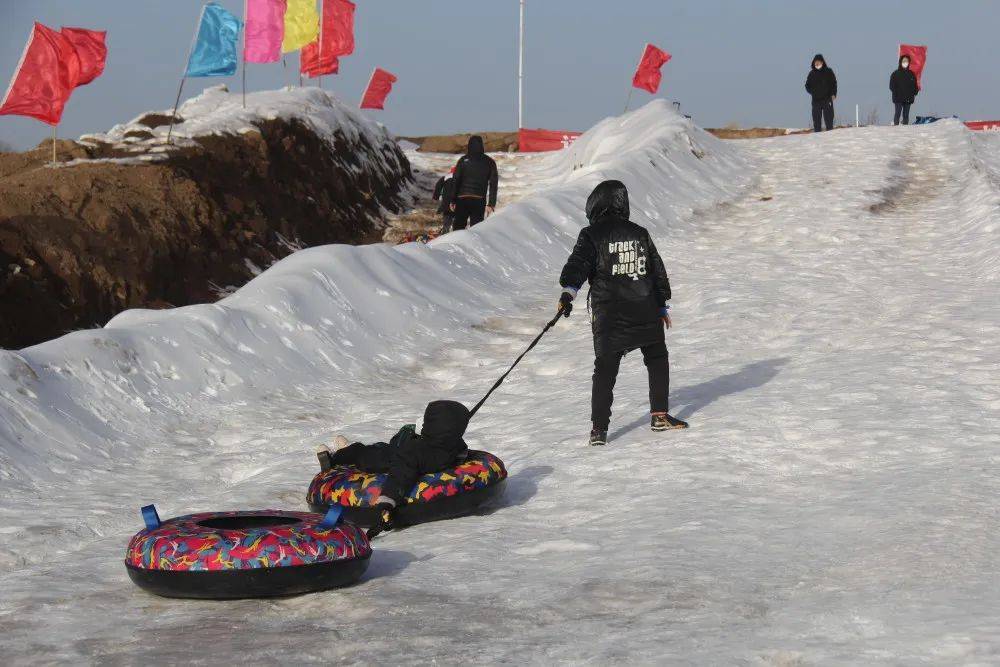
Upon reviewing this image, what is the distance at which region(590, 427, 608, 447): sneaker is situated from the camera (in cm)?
787

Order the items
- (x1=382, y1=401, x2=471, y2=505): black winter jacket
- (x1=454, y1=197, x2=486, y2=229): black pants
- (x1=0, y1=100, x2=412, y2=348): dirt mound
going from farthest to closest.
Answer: (x1=454, y1=197, x2=486, y2=229): black pants < (x1=0, y1=100, x2=412, y2=348): dirt mound < (x1=382, y1=401, x2=471, y2=505): black winter jacket

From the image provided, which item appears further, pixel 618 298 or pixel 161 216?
pixel 161 216

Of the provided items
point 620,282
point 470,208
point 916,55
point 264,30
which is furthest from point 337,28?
point 620,282

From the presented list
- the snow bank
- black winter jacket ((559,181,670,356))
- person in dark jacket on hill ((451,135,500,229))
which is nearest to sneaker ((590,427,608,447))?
black winter jacket ((559,181,670,356))

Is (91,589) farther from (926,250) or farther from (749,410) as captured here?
(926,250)

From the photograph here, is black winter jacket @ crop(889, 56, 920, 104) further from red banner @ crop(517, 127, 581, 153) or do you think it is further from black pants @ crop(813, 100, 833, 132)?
red banner @ crop(517, 127, 581, 153)

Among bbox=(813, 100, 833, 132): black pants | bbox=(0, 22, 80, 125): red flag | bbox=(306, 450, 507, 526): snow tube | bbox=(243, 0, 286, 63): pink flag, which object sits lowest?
bbox=(306, 450, 507, 526): snow tube

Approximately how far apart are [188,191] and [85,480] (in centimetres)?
1236

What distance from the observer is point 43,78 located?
18.7 meters

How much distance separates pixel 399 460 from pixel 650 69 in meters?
26.2

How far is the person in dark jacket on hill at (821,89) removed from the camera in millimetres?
26625

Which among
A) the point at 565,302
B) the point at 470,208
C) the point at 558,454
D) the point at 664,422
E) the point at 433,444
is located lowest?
the point at 558,454

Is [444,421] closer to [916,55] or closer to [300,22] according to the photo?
[300,22]

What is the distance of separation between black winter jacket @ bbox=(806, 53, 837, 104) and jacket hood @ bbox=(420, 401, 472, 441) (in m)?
Answer: 22.1
